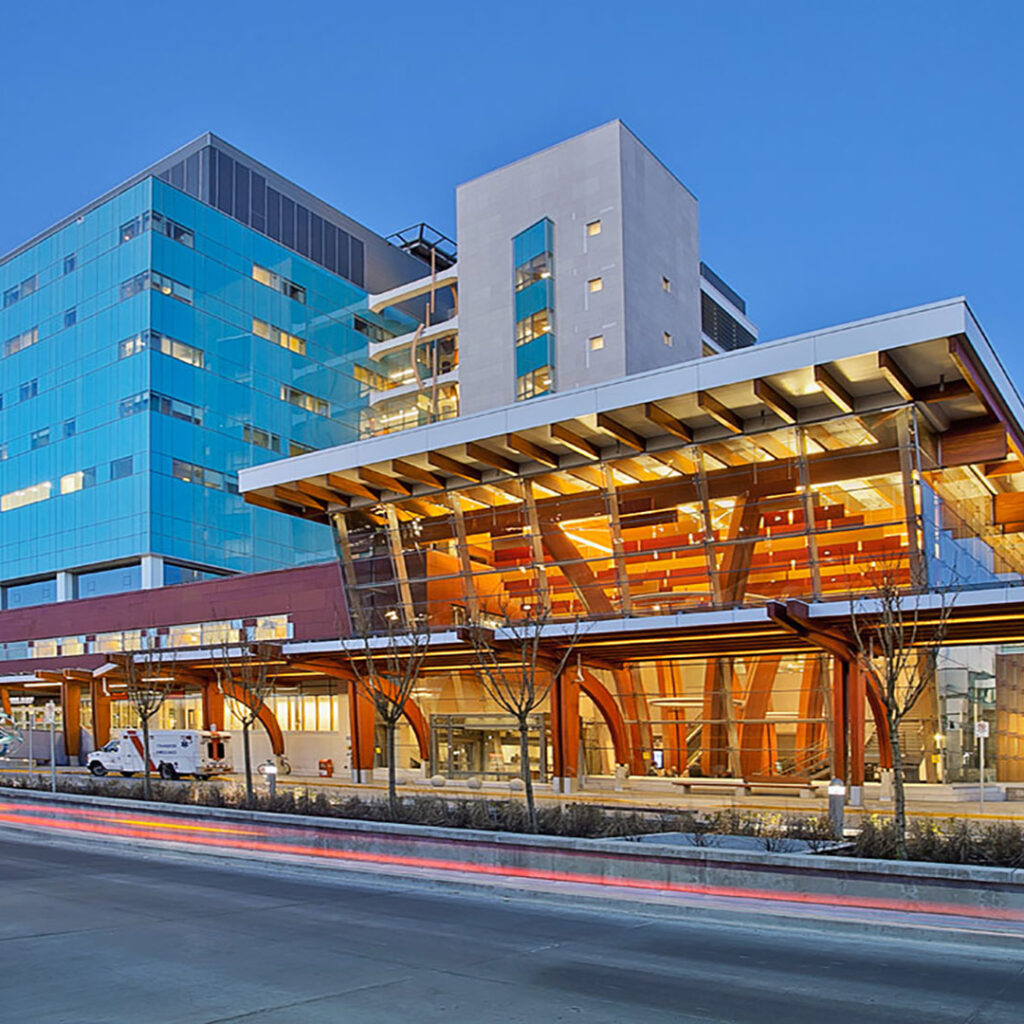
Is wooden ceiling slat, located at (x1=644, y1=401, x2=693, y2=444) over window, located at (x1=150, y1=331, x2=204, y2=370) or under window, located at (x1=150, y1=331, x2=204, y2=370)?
under

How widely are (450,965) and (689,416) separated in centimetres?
2280

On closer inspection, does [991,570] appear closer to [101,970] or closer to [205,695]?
[101,970]

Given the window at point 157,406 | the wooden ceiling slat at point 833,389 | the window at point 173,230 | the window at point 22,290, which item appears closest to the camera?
the wooden ceiling slat at point 833,389

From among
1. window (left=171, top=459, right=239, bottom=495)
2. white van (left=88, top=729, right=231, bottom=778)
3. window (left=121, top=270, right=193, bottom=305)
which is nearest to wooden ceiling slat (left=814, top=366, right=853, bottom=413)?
white van (left=88, top=729, right=231, bottom=778)

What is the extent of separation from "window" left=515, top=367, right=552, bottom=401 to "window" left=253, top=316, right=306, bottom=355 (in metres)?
23.6

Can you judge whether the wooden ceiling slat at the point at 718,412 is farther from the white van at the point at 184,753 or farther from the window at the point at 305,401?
the window at the point at 305,401

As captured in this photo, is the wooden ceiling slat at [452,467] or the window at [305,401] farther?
the window at [305,401]

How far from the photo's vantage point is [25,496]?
7906 centimetres

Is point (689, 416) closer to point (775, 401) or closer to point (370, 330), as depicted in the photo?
point (775, 401)

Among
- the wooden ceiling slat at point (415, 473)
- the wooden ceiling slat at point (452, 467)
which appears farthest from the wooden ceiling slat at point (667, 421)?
the wooden ceiling slat at point (415, 473)

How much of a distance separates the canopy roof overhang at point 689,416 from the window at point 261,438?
125ft

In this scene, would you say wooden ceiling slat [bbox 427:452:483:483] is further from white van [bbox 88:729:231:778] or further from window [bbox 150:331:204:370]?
window [bbox 150:331:204:370]

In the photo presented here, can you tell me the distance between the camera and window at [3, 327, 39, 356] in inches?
3164

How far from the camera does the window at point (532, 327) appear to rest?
6400 cm
